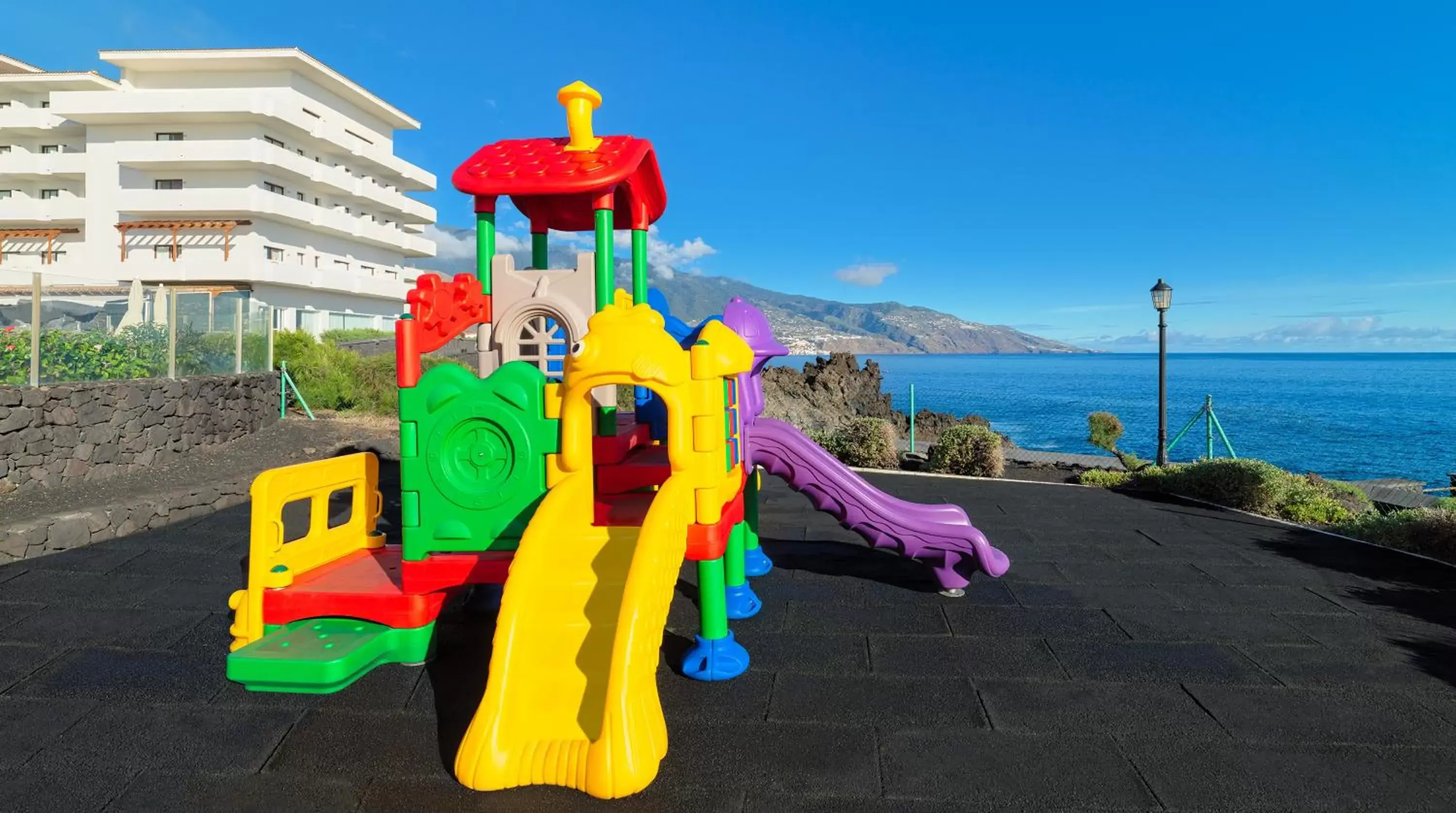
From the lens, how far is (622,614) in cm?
304

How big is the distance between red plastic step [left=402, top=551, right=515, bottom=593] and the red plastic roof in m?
2.35

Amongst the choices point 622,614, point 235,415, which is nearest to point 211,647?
point 622,614

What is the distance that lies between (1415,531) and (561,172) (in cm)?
833

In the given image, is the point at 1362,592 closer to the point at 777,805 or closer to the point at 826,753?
the point at 826,753

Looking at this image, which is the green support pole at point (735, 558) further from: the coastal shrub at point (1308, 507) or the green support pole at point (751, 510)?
the coastal shrub at point (1308, 507)

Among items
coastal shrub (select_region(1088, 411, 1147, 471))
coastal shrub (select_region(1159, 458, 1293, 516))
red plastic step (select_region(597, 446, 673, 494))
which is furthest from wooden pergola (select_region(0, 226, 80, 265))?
coastal shrub (select_region(1159, 458, 1293, 516))

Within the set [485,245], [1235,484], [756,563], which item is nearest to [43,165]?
[485,245]

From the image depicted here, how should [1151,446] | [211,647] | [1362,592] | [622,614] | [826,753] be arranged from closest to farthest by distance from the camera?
[622,614], [826,753], [211,647], [1362,592], [1151,446]

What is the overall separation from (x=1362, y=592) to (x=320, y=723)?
726cm

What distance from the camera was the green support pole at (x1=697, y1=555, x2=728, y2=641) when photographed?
409 cm

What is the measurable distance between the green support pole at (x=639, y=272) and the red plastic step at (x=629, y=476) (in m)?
1.17

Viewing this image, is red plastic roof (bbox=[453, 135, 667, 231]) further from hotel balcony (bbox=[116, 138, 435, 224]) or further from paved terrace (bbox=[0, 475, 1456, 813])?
hotel balcony (bbox=[116, 138, 435, 224])

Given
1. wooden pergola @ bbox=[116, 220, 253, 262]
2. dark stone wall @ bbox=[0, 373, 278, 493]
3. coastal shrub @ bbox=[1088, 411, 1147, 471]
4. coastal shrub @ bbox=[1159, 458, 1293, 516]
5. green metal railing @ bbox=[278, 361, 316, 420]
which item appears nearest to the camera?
dark stone wall @ bbox=[0, 373, 278, 493]

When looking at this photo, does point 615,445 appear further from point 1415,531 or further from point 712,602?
point 1415,531
